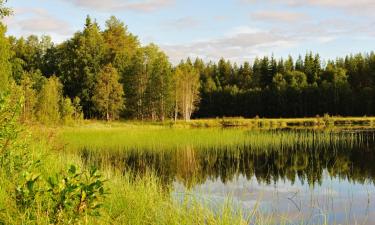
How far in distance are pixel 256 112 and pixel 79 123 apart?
37.7 meters

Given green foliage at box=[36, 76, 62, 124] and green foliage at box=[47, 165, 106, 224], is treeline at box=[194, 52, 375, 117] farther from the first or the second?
green foliage at box=[47, 165, 106, 224]

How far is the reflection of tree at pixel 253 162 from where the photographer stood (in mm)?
14680

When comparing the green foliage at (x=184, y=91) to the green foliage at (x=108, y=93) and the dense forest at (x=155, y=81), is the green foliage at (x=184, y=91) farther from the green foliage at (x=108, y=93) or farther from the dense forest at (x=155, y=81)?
the green foliage at (x=108, y=93)

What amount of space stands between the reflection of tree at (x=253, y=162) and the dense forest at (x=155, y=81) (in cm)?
1489

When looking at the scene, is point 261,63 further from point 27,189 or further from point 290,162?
point 27,189

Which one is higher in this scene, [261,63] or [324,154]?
[261,63]

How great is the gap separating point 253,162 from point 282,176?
2902 mm

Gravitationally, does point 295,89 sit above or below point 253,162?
above

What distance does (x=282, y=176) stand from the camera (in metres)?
15.0

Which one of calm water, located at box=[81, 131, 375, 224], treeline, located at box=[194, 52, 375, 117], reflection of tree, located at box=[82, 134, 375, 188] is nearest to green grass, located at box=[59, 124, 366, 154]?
reflection of tree, located at box=[82, 134, 375, 188]

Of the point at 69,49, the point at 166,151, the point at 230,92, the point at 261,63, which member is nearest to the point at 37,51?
the point at 69,49

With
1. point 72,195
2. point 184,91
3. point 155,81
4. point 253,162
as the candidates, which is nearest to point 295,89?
point 184,91

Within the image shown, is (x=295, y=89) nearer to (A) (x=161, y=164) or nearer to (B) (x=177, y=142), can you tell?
(B) (x=177, y=142)

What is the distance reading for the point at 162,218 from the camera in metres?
6.32
